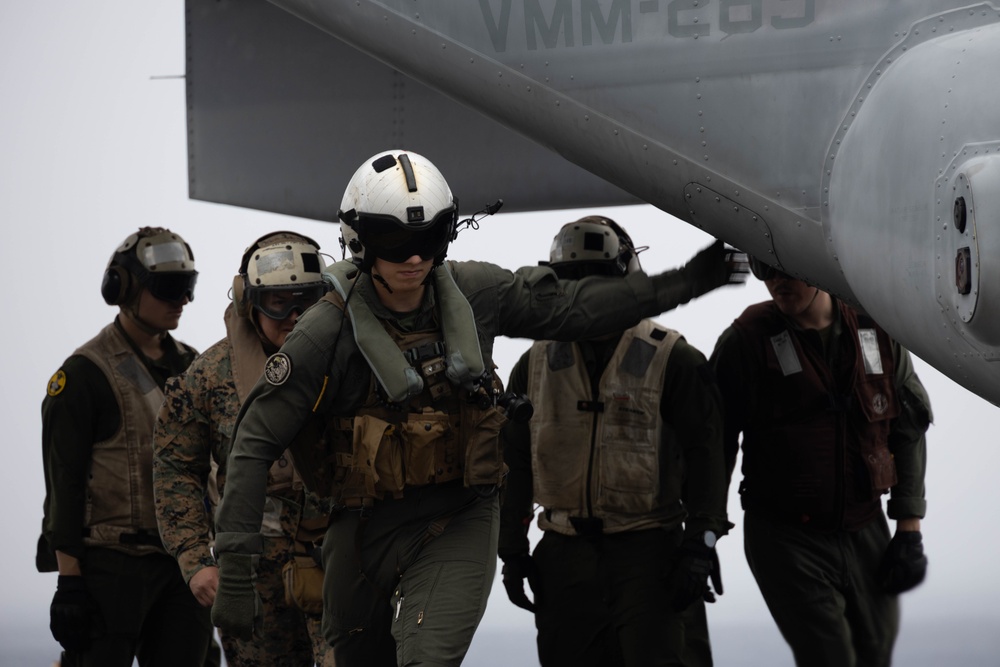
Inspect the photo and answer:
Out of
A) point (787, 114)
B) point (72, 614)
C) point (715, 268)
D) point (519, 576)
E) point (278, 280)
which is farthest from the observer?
point (519, 576)

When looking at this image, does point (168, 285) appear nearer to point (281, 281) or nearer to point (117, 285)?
point (117, 285)

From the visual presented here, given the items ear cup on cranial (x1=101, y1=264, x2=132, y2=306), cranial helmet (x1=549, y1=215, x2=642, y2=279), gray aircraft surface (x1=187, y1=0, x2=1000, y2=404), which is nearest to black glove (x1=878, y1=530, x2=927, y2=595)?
cranial helmet (x1=549, y1=215, x2=642, y2=279)

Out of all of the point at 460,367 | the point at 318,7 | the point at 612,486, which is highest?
the point at 318,7

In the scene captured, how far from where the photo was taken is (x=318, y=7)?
13.9 ft

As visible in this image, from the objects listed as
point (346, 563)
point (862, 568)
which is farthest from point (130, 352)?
point (862, 568)

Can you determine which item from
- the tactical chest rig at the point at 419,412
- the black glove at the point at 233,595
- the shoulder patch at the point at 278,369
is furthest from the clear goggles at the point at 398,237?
the black glove at the point at 233,595

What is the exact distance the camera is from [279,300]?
4.31 m

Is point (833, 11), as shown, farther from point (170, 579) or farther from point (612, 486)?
point (170, 579)

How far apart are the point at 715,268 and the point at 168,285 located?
6.63 feet

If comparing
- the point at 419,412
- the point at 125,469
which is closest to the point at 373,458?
the point at 419,412

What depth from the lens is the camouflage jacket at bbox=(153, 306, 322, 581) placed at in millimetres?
4230

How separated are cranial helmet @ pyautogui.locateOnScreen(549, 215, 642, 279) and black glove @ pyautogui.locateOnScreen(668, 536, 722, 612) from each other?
93 centimetres

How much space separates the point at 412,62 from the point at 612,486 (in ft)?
4.86

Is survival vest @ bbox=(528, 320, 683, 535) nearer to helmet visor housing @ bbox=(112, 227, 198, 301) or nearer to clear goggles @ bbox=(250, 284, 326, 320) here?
clear goggles @ bbox=(250, 284, 326, 320)
